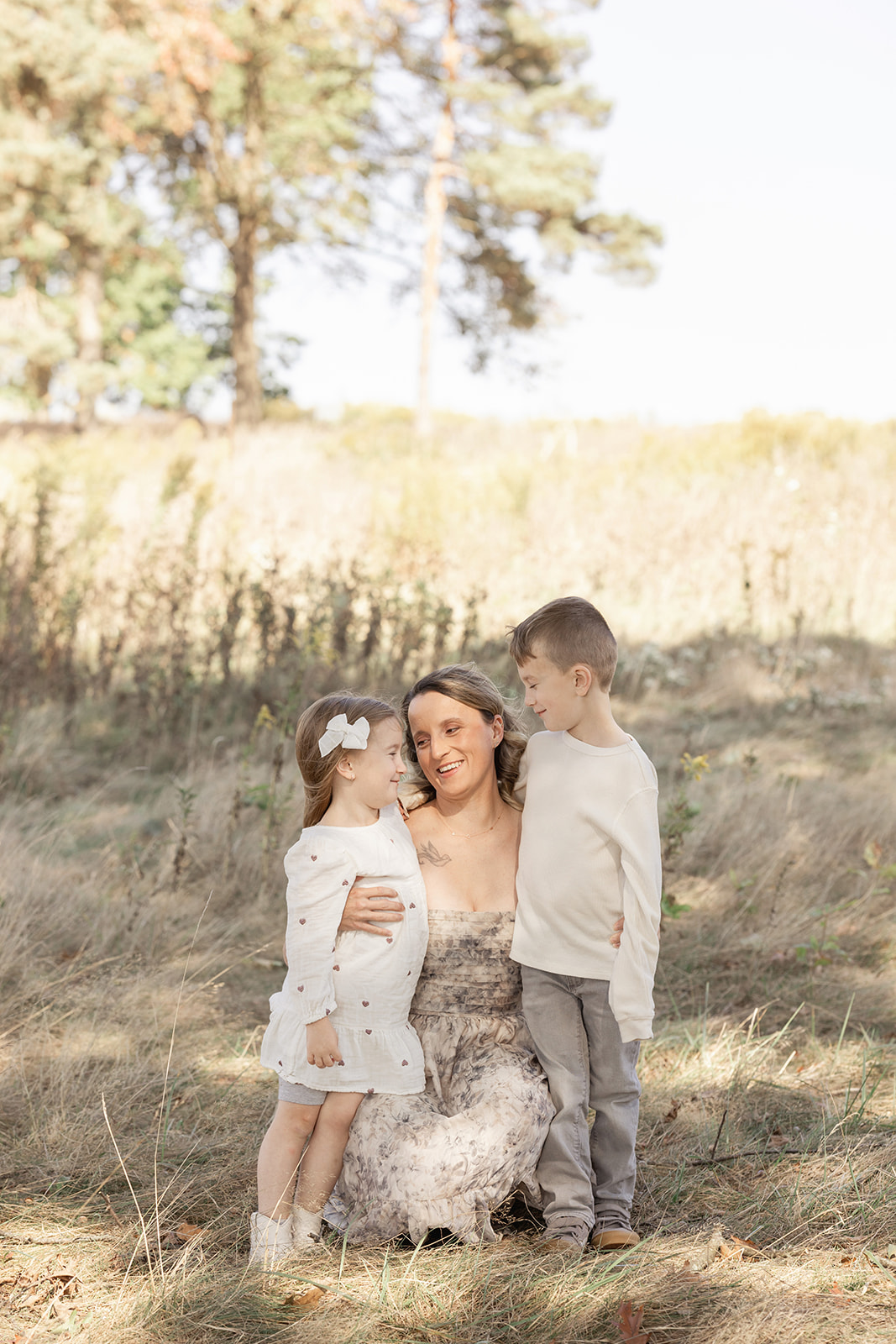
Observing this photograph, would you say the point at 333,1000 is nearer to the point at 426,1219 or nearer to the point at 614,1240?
the point at 426,1219

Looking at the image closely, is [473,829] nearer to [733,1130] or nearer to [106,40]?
[733,1130]

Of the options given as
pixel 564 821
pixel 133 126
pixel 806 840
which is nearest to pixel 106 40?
pixel 133 126

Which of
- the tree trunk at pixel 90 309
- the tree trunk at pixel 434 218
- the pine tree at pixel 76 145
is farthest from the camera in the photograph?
the tree trunk at pixel 90 309

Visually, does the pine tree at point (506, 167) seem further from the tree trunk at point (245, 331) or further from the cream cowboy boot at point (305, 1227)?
the cream cowboy boot at point (305, 1227)

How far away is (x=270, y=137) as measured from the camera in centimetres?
1938

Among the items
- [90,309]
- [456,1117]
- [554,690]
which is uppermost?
[90,309]

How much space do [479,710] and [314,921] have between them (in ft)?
1.95

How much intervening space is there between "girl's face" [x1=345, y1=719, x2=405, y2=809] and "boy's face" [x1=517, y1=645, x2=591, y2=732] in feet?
1.01

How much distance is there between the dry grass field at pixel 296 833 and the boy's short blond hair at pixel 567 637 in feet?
3.83

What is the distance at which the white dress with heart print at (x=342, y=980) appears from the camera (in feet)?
7.11

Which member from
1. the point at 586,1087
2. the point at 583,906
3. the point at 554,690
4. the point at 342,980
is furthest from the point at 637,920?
the point at 342,980

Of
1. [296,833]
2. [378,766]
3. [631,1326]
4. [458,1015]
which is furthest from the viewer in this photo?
[296,833]

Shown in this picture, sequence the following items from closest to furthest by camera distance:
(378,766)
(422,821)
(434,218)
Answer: (378,766)
(422,821)
(434,218)

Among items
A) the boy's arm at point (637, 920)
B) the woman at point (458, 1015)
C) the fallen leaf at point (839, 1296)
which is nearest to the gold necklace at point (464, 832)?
the woman at point (458, 1015)
